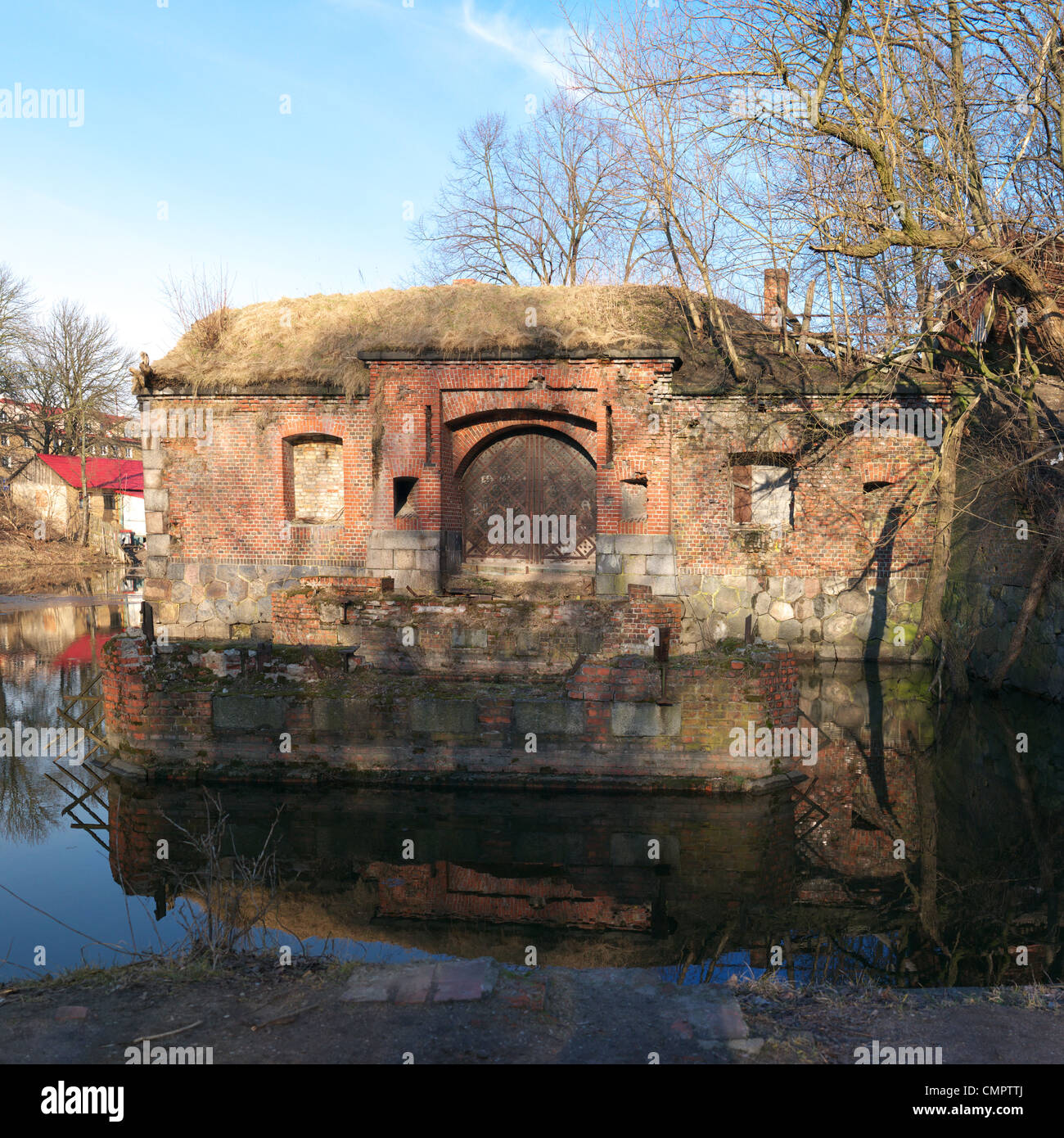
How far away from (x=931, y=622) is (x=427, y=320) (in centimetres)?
995

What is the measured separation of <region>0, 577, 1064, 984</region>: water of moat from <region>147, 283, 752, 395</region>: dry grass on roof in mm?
8310

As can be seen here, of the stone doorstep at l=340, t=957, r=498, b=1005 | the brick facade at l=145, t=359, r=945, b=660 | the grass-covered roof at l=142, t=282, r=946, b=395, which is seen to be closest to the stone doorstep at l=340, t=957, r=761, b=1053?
the stone doorstep at l=340, t=957, r=498, b=1005

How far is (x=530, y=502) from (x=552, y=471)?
68cm

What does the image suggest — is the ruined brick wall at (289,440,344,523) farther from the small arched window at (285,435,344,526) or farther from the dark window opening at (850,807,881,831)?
the dark window opening at (850,807,881,831)

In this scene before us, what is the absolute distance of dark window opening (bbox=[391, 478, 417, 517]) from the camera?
14.4 meters

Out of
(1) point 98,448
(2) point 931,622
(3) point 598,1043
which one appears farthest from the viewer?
(1) point 98,448

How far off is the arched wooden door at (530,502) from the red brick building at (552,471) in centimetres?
3

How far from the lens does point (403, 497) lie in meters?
14.6
